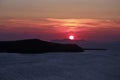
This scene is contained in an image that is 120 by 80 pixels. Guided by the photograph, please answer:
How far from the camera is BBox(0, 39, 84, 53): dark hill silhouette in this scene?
171 feet

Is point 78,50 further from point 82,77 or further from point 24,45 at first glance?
point 82,77

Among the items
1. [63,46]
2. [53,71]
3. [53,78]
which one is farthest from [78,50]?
[53,78]

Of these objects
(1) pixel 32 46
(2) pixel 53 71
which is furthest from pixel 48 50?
(2) pixel 53 71

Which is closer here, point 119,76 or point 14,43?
point 119,76

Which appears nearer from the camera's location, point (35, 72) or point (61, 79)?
point (61, 79)

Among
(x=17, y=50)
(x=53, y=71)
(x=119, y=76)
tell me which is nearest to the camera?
(x=119, y=76)

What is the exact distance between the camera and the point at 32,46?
5488 cm

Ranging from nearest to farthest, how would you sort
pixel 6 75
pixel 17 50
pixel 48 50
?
pixel 6 75, pixel 17 50, pixel 48 50

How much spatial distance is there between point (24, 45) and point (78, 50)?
952 centimetres

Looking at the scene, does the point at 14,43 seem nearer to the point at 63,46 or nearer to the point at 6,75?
the point at 63,46

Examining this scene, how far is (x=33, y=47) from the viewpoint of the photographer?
180 feet

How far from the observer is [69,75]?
74.9ft

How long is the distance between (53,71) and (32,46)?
101 feet

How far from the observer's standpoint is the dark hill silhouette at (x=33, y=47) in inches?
2056
